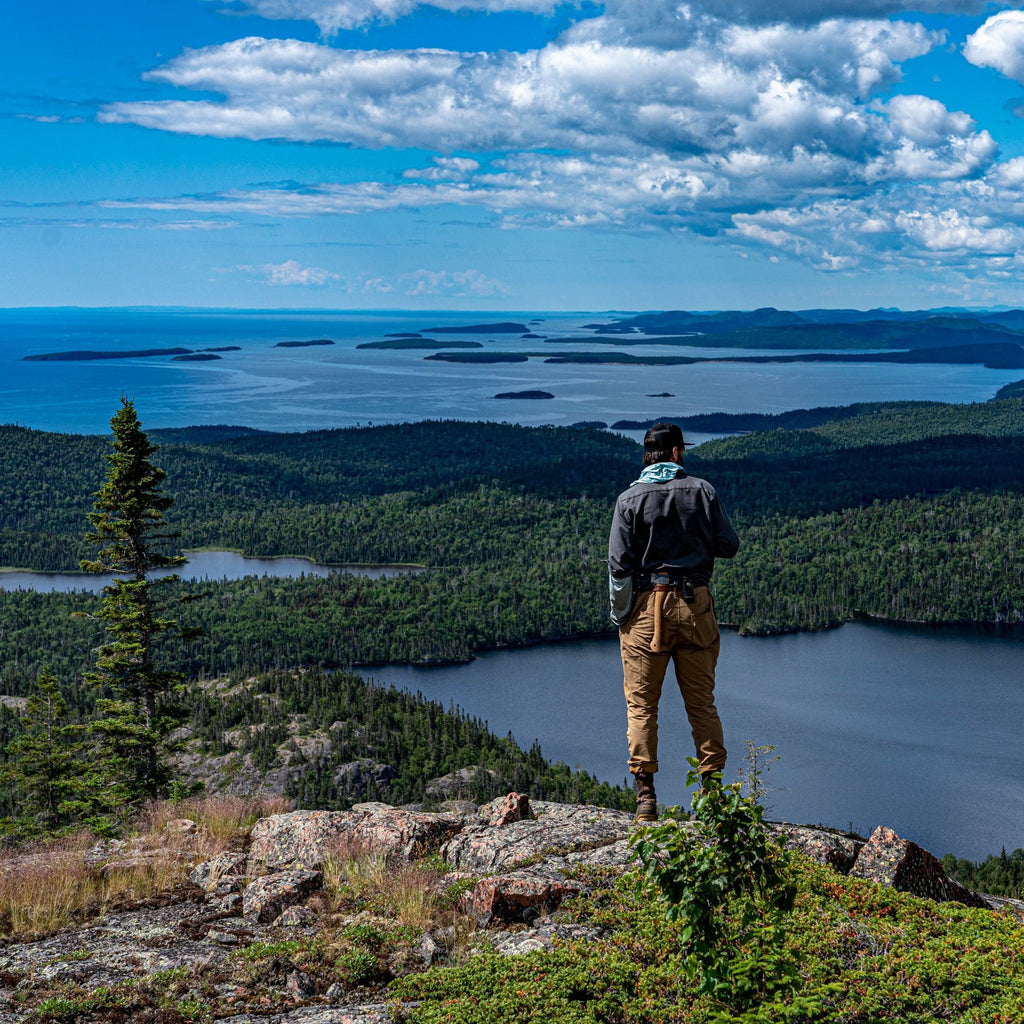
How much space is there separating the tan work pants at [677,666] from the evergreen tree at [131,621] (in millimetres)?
22229

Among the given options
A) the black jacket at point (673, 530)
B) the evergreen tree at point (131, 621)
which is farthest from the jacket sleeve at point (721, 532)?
the evergreen tree at point (131, 621)

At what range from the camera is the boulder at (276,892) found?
47.6 feet

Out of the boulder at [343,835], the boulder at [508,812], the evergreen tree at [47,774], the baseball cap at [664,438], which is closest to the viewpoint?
the baseball cap at [664,438]

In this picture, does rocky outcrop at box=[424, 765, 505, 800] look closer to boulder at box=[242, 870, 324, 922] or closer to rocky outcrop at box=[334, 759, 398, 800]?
rocky outcrop at box=[334, 759, 398, 800]

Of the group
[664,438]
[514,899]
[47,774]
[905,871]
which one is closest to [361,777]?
[47,774]

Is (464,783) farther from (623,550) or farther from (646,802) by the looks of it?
(623,550)

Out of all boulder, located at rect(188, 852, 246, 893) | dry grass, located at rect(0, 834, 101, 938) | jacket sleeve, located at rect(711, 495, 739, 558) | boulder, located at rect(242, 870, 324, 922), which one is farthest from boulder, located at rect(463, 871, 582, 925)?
dry grass, located at rect(0, 834, 101, 938)

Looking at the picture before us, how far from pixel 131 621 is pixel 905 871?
26.3m

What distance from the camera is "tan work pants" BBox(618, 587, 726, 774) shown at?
14.0m

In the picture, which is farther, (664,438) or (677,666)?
(677,666)

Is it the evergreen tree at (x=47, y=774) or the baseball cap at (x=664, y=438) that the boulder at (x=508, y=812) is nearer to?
the baseball cap at (x=664, y=438)

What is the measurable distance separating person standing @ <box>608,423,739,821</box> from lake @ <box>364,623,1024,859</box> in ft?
163

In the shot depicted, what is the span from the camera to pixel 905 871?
13891 millimetres

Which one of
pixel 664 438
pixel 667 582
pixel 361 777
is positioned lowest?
pixel 361 777
